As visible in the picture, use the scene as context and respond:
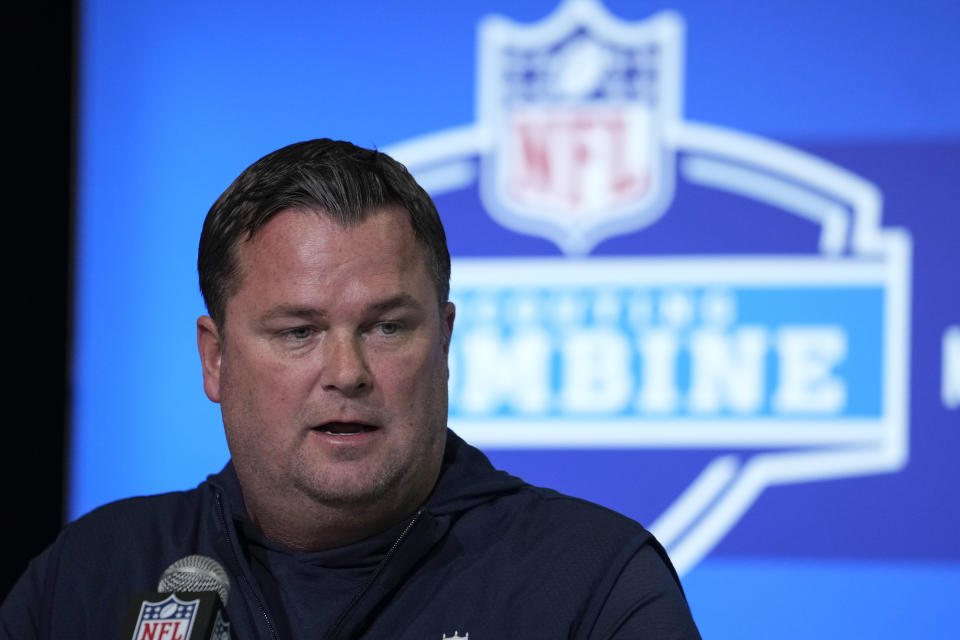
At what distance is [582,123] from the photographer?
10.1 ft

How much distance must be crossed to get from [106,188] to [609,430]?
60.6 inches

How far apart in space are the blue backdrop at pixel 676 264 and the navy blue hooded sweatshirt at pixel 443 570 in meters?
1.27

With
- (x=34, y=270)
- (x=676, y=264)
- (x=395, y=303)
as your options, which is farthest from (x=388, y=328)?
(x=34, y=270)

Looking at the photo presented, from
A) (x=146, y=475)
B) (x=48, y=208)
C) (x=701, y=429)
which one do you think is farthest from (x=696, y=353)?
(x=48, y=208)

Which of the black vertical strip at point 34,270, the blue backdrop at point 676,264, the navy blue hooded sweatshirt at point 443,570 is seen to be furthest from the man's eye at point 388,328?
the black vertical strip at point 34,270

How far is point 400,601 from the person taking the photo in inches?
63.6

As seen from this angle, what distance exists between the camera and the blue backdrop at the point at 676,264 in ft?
9.73

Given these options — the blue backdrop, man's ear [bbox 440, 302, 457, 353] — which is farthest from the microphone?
the blue backdrop

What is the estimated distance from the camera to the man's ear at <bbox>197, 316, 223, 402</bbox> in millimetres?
1739

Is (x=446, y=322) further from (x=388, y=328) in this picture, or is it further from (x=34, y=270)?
(x=34, y=270)

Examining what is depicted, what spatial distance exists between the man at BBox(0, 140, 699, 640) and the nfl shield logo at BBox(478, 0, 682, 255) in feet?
4.65

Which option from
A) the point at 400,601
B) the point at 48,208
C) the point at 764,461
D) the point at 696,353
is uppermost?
the point at 48,208

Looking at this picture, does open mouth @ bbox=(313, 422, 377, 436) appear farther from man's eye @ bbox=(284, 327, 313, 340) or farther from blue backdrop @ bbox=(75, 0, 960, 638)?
blue backdrop @ bbox=(75, 0, 960, 638)

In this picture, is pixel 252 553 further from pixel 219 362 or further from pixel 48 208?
pixel 48 208
